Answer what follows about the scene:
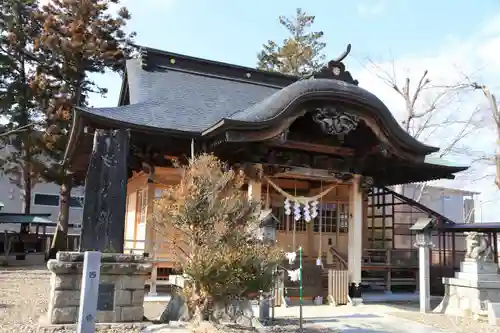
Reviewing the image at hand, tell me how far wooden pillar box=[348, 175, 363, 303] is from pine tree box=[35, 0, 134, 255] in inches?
536

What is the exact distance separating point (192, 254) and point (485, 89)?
21344 mm

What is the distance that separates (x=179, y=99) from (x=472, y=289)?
8.54 m

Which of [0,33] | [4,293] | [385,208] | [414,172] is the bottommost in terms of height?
[4,293]

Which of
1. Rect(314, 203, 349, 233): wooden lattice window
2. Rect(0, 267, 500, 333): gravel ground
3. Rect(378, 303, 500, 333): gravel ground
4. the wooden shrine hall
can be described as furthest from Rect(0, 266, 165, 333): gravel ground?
Rect(314, 203, 349, 233): wooden lattice window

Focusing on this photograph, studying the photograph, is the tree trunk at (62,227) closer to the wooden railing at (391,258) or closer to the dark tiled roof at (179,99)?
the dark tiled roof at (179,99)

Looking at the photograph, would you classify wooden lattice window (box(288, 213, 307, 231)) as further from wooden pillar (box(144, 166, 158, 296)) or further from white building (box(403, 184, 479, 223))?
white building (box(403, 184, 479, 223))

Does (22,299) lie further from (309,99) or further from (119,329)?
(309,99)

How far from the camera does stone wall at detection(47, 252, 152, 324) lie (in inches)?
265

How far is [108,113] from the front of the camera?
9.78 metres

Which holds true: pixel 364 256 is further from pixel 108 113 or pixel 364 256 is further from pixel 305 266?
pixel 108 113

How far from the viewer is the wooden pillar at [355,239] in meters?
11.6

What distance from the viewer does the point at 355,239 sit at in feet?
38.7

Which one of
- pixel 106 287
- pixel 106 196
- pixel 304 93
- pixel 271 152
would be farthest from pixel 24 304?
pixel 304 93

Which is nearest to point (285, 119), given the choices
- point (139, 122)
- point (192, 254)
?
point (139, 122)
